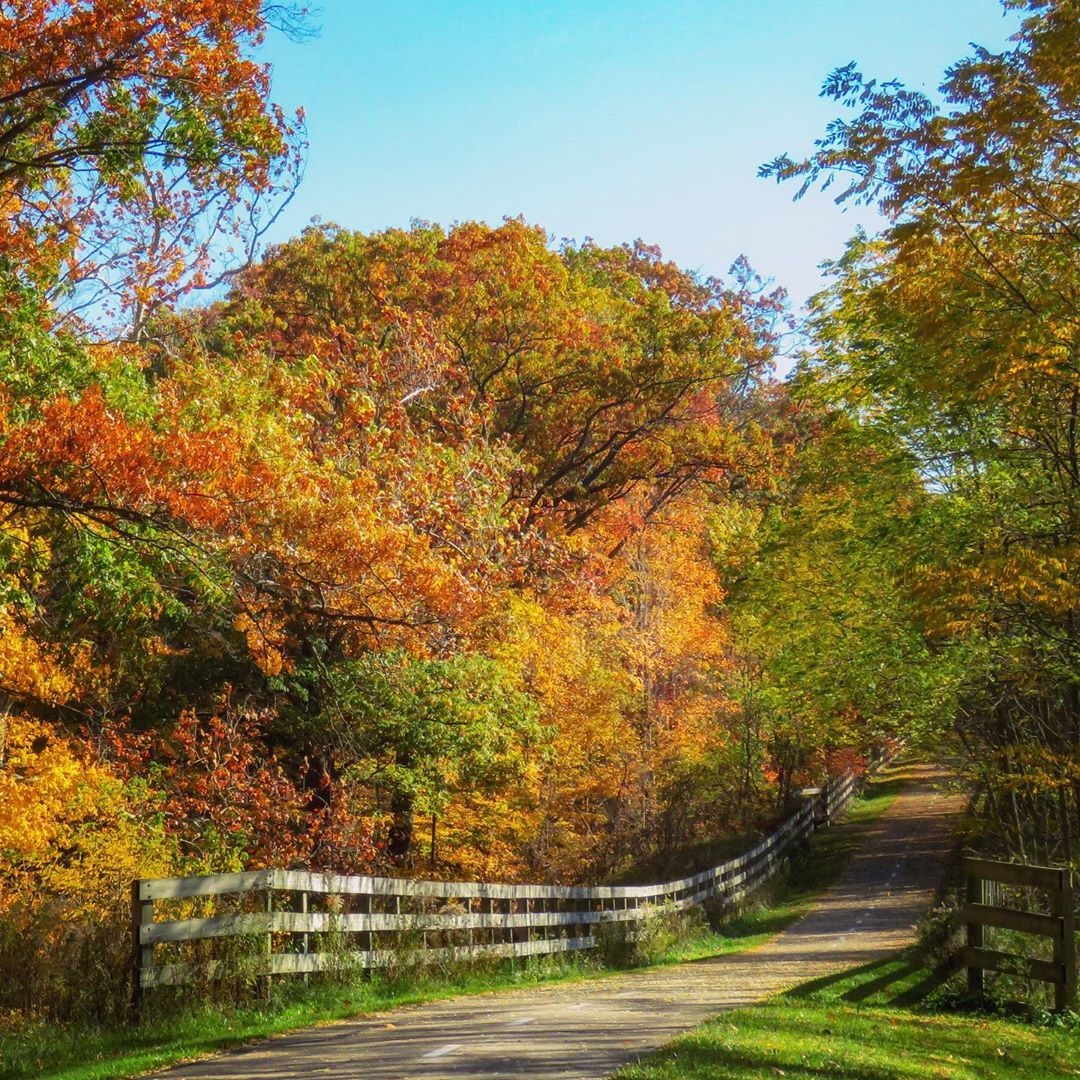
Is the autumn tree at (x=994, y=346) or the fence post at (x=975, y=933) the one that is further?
the fence post at (x=975, y=933)

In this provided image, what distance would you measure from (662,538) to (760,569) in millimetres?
7943

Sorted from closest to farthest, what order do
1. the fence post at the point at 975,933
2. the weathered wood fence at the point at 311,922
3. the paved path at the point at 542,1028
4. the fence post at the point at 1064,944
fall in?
the paved path at the point at 542,1028 < the weathered wood fence at the point at 311,922 < the fence post at the point at 1064,944 < the fence post at the point at 975,933

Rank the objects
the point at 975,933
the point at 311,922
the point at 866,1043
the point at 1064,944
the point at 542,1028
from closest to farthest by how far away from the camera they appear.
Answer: the point at 866,1043 < the point at 542,1028 < the point at 1064,944 < the point at 975,933 < the point at 311,922

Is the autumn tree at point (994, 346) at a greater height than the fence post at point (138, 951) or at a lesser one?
greater

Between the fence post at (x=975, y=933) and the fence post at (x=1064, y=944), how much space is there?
28.7 inches

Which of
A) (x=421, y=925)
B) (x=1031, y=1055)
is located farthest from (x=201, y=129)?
(x=1031, y=1055)

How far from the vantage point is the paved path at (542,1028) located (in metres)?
6.73

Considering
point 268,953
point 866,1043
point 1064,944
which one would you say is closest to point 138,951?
point 268,953

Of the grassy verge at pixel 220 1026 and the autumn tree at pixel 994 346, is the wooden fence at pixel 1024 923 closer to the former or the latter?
the autumn tree at pixel 994 346

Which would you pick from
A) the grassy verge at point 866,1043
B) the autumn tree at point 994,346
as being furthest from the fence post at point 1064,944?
the autumn tree at point 994,346

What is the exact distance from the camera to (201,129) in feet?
33.1

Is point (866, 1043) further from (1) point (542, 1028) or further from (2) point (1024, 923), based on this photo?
(2) point (1024, 923)

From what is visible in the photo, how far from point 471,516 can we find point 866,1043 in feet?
38.0

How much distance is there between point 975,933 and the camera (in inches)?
398
